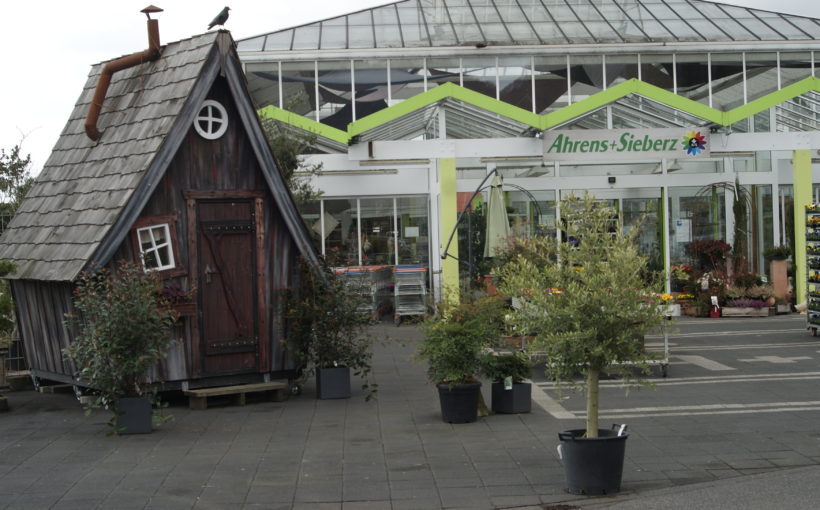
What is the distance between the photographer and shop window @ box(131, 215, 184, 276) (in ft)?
38.8

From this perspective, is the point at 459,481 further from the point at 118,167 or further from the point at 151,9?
the point at 151,9

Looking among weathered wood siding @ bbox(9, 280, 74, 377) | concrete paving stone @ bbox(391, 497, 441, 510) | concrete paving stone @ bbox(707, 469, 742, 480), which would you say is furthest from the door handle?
concrete paving stone @ bbox(707, 469, 742, 480)

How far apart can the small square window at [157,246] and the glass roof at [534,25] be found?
49.5 ft

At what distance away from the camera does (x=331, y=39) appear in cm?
2736

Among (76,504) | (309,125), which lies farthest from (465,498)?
(309,125)

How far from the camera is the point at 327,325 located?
12523 mm

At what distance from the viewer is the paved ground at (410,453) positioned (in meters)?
7.61

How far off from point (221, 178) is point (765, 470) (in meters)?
7.44

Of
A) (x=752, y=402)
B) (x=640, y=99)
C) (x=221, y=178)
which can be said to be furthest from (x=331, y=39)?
(x=752, y=402)

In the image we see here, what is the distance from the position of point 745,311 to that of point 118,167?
16.4m

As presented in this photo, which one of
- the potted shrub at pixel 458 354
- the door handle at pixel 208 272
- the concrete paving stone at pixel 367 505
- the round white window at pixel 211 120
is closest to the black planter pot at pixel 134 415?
the door handle at pixel 208 272

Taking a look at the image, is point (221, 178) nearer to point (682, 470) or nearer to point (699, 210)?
point (682, 470)

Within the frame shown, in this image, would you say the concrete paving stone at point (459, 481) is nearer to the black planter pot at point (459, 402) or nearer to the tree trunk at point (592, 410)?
the tree trunk at point (592, 410)

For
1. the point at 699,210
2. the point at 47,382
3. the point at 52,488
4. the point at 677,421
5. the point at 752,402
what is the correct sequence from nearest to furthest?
1. the point at 52,488
2. the point at 677,421
3. the point at 752,402
4. the point at 47,382
5. the point at 699,210
